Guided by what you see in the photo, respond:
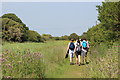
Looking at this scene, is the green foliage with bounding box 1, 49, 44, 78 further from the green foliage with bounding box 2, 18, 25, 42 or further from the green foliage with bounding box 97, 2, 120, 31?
the green foliage with bounding box 2, 18, 25, 42

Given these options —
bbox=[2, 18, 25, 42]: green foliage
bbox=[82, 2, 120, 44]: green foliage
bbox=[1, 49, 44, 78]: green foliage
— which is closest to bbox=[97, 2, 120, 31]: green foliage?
bbox=[82, 2, 120, 44]: green foliage

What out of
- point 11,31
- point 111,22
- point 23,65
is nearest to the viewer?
point 23,65

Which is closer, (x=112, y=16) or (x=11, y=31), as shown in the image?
(x=112, y=16)

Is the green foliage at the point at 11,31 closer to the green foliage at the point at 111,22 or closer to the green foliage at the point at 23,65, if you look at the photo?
the green foliage at the point at 111,22

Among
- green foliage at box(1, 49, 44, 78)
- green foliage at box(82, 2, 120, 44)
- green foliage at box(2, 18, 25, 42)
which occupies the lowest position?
green foliage at box(1, 49, 44, 78)

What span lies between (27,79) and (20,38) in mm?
38017

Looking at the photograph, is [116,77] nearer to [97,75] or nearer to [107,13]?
[97,75]

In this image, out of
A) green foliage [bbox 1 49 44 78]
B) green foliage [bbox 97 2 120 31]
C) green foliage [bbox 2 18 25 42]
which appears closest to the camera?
green foliage [bbox 1 49 44 78]

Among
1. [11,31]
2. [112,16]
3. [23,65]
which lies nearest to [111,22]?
[112,16]

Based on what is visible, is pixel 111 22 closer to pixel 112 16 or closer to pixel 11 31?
pixel 112 16

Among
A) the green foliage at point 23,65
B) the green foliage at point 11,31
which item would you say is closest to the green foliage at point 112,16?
the green foliage at point 23,65

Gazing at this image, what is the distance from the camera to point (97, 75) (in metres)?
6.33

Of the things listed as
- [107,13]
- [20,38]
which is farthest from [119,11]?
[20,38]

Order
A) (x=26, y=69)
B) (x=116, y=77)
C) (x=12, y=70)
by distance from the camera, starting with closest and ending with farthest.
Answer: (x=116, y=77), (x=12, y=70), (x=26, y=69)
